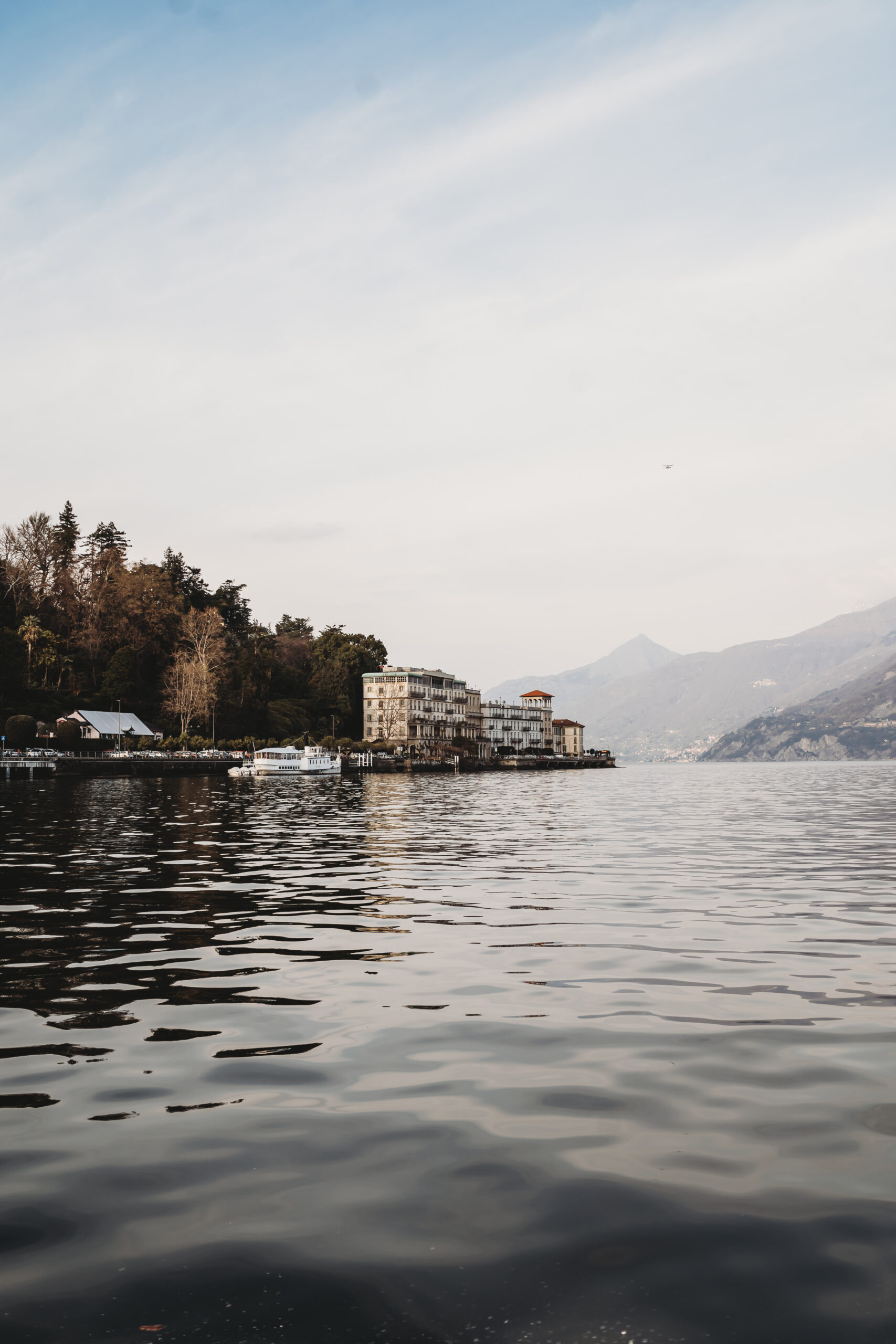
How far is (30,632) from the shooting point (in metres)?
132

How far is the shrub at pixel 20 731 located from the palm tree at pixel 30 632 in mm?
18418

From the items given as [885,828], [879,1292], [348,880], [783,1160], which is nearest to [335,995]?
[783,1160]

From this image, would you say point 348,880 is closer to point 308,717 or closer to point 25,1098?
point 25,1098

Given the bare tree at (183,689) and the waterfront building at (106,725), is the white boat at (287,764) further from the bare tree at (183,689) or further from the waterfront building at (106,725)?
the waterfront building at (106,725)

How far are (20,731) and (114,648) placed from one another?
33.9m

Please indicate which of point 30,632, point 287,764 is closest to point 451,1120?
point 287,764

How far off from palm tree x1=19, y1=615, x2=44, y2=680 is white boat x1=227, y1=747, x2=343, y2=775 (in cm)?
3285

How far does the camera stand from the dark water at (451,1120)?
482 cm

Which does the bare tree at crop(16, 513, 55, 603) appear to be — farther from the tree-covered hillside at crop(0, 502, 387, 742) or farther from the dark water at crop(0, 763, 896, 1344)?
the dark water at crop(0, 763, 896, 1344)

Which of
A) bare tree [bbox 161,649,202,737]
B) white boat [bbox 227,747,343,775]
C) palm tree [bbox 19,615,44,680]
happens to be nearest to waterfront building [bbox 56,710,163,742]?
bare tree [bbox 161,649,202,737]

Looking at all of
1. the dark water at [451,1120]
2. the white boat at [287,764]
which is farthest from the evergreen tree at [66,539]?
the dark water at [451,1120]

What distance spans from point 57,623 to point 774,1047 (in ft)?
486

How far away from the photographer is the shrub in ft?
369

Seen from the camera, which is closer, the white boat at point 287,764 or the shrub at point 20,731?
the shrub at point 20,731
